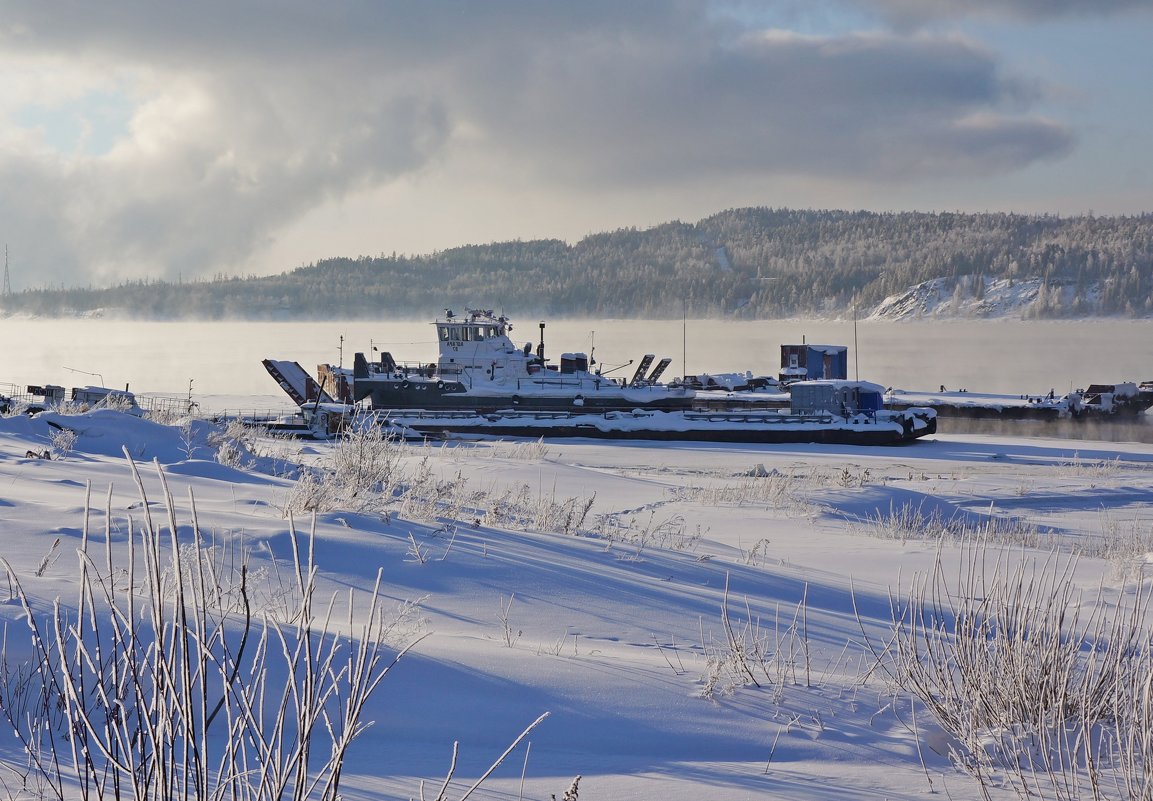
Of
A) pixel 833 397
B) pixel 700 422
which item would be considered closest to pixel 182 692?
pixel 700 422

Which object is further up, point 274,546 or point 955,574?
point 274,546

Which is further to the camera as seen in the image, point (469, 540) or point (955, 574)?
point (955, 574)

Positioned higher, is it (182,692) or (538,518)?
(182,692)

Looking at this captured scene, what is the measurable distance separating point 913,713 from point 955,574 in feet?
17.2

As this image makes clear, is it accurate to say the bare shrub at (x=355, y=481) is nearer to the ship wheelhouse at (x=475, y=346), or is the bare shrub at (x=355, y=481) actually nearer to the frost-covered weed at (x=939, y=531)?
the frost-covered weed at (x=939, y=531)

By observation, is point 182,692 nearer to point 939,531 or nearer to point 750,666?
point 750,666

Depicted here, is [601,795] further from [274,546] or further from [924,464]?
[924,464]

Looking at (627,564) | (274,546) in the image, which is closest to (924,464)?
(627,564)

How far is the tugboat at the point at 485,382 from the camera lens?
1544 inches

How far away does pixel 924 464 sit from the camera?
1047 inches

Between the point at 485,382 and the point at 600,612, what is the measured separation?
34572 millimetres

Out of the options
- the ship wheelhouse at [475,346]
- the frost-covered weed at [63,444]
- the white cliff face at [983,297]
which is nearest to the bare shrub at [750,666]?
the frost-covered weed at [63,444]

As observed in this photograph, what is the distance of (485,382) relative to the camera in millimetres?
40469

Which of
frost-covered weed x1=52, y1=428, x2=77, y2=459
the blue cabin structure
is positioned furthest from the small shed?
frost-covered weed x1=52, y1=428, x2=77, y2=459
